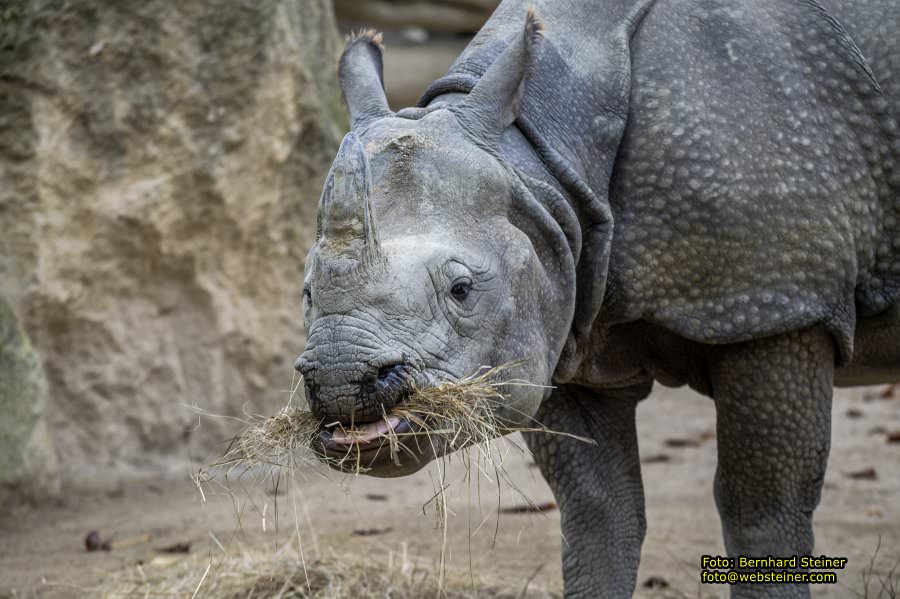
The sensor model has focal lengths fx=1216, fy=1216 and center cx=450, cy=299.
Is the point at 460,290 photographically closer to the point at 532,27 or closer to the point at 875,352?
the point at 532,27

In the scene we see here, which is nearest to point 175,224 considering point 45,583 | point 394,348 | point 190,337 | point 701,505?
point 190,337

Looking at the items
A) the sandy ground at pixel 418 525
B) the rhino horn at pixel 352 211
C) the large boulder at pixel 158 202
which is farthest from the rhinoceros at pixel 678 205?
the large boulder at pixel 158 202

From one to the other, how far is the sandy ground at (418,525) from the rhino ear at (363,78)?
1363 mm

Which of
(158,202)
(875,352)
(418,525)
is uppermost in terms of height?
(158,202)

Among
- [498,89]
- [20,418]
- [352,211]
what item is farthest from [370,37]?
[20,418]

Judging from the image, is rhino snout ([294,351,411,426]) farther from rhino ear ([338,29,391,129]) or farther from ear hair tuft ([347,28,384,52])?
ear hair tuft ([347,28,384,52])

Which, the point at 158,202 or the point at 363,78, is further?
the point at 158,202

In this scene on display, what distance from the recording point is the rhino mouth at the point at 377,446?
2.90 metres

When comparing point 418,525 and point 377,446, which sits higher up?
point 377,446

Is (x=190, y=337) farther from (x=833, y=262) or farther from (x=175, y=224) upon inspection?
(x=833, y=262)

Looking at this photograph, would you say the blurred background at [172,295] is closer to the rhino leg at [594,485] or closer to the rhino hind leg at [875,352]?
the rhino leg at [594,485]

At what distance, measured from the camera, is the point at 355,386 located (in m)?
2.88

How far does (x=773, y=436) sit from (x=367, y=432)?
4.48 ft

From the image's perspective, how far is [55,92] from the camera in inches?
258
